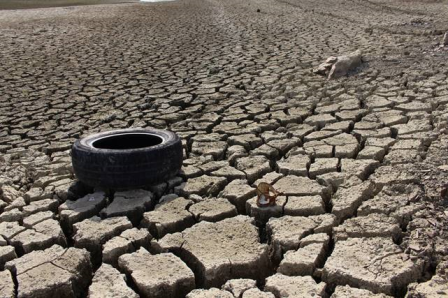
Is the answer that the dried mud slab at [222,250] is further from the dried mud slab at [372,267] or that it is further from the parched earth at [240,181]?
the dried mud slab at [372,267]

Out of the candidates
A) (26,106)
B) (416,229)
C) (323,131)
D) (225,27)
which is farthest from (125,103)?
(225,27)

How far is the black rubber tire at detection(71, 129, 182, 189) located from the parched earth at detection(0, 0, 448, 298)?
10 centimetres

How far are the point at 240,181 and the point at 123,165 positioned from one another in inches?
31.2

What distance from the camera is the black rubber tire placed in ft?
10.5

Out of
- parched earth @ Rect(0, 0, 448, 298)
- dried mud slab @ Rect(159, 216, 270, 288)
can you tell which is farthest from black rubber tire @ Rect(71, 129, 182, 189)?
dried mud slab @ Rect(159, 216, 270, 288)

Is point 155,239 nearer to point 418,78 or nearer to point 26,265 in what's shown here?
point 26,265

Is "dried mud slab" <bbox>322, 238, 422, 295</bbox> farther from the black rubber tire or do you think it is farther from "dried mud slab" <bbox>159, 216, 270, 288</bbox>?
the black rubber tire

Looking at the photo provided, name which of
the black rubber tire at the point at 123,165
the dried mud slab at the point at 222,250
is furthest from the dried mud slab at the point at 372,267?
the black rubber tire at the point at 123,165

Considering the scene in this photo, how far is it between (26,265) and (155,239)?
667 mm

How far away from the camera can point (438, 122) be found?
4.25 m

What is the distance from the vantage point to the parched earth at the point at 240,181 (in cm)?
244

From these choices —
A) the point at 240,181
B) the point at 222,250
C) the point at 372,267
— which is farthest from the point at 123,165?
the point at 372,267

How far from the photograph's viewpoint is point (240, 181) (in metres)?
3.47

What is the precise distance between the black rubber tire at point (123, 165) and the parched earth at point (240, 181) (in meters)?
0.10
